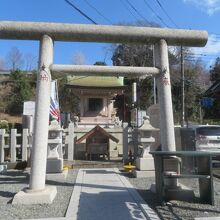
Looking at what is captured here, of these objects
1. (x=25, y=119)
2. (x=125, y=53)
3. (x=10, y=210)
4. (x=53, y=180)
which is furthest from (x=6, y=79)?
(x=10, y=210)

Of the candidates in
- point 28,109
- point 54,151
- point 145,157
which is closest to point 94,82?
point 28,109

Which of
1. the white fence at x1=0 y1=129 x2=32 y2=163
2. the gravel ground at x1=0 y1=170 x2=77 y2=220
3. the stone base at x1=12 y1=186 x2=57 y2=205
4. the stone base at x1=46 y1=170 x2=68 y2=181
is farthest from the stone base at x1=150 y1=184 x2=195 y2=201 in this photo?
the white fence at x1=0 y1=129 x2=32 y2=163

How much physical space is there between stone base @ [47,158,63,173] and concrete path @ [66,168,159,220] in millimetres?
760

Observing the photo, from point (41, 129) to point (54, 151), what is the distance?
378 cm

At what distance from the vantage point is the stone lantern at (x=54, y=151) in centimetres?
1034


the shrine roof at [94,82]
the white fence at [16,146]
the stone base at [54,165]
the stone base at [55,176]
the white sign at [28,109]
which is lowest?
the stone base at [55,176]

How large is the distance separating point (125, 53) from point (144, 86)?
5.44 metres

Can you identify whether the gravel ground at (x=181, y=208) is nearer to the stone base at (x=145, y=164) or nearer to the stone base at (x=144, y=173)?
the stone base at (x=144, y=173)

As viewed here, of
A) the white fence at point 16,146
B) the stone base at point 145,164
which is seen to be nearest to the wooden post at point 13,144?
the white fence at point 16,146

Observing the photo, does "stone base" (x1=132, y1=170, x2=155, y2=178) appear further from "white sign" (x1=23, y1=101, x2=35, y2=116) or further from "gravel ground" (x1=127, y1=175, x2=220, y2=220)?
"white sign" (x1=23, y1=101, x2=35, y2=116)

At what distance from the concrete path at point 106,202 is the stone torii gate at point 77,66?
81cm

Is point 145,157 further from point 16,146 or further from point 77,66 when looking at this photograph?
point 16,146

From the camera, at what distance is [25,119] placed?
1430 centimetres

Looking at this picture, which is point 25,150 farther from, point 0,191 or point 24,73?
point 24,73
